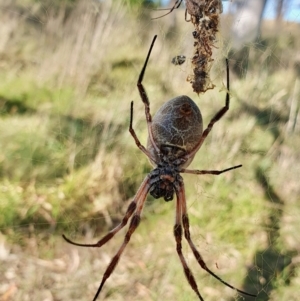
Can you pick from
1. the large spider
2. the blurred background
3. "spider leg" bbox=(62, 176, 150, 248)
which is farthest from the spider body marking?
the blurred background

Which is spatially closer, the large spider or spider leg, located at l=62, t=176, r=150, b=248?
the large spider

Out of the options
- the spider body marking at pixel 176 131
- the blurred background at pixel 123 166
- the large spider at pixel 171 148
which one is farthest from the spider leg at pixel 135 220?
the blurred background at pixel 123 166

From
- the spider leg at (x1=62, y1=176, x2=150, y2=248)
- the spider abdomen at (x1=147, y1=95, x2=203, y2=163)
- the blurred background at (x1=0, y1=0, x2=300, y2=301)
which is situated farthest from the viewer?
the blurred background at (x1=0, y1=0, x2=300, y2=301)

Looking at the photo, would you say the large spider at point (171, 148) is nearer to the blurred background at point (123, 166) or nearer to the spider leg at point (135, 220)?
the spider leg at point (135, 220)

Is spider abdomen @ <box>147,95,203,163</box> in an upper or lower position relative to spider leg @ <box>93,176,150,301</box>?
upper

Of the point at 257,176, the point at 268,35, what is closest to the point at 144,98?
the point at 268,35

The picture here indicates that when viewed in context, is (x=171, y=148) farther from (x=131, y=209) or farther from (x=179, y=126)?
(x=131, y=209)

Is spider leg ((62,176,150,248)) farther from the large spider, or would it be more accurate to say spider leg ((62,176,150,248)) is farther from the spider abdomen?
the spider abdomen
